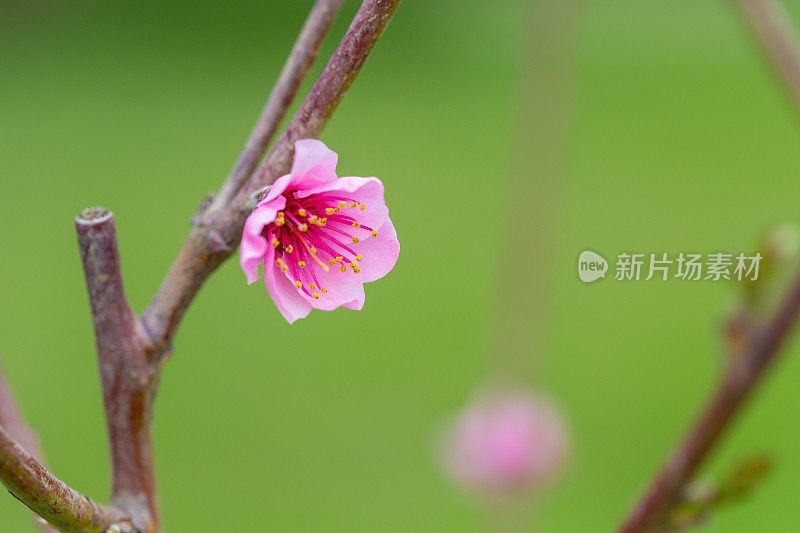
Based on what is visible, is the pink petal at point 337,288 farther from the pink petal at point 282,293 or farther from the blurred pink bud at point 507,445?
the blurred pink bud at point 507,445

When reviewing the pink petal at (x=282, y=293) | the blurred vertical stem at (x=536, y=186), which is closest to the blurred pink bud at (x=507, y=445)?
the blurred vertical stem at (x=536, y=186)

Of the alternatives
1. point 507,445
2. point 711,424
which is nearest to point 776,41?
point 711,424

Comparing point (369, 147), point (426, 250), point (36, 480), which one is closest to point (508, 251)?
point (36, 480)

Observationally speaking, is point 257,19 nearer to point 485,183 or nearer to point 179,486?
point 485,183

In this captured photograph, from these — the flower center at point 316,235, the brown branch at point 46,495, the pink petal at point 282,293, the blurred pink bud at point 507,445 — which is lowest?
the brown branch at point 46,495

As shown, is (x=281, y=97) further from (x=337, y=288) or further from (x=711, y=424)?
(x=711, y=424)

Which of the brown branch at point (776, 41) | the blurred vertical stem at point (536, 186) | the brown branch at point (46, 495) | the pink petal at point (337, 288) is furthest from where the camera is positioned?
the blurred vertical stem at point (536, 186)
